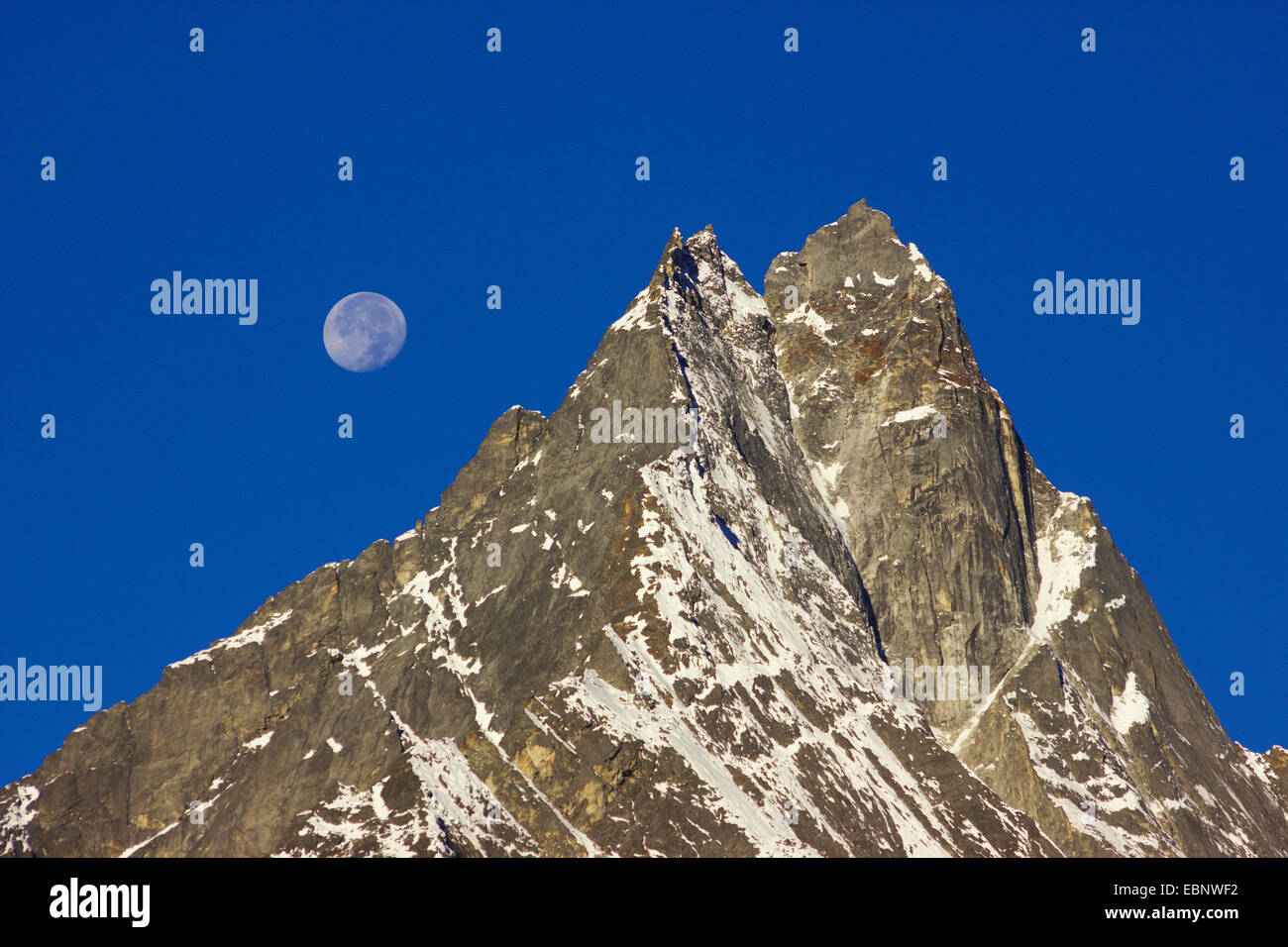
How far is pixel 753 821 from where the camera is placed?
627 feet

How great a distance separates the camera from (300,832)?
191 meters
